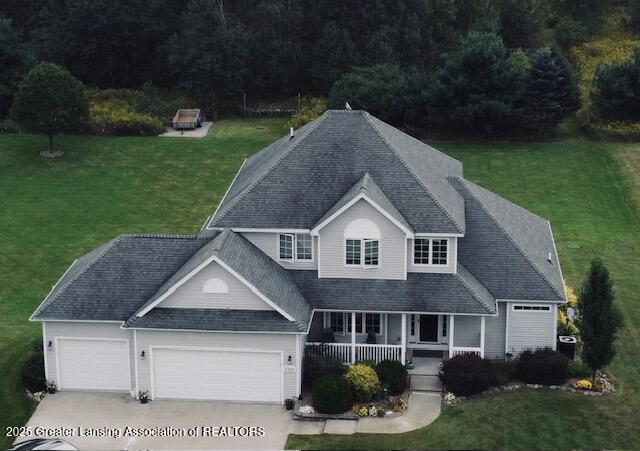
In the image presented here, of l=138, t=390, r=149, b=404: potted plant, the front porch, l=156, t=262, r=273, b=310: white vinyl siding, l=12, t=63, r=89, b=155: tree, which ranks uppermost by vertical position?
l=12, t=63, r=89, b=155: tree

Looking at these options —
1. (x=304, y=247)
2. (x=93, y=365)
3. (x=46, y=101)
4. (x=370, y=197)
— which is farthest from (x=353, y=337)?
(x=46, y=101)

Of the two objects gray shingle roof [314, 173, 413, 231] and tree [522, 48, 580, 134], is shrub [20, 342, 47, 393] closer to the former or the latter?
gray shingle roof [314, 173, 413, 231]

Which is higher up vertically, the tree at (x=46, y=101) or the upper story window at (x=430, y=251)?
the tree at (x=46, y=101)

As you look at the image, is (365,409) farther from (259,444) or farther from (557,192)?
(557,192)

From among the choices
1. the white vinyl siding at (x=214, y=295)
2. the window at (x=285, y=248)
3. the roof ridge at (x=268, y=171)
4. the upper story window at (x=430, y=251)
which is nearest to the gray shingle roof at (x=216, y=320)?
the white vinyl siding at (x=214, y=295)

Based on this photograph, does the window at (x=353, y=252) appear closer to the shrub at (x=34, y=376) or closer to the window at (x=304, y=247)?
the window at (x=304, y=247)

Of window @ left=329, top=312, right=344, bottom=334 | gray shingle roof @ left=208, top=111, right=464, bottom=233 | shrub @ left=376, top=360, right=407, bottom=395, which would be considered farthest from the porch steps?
gray shingle roof @ left=208, top=111, right=464, bottom=233

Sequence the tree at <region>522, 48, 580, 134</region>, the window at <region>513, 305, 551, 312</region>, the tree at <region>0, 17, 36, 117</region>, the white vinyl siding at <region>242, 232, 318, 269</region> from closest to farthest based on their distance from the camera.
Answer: the window at <region>513, 305, 551, 312</region> < the white vinyl siding at <region>242, 232, 318, 269</region> < the tree at <region>522, 48, 580, 134</region> < the tree at <region>0, 17, 36, 117</region>
